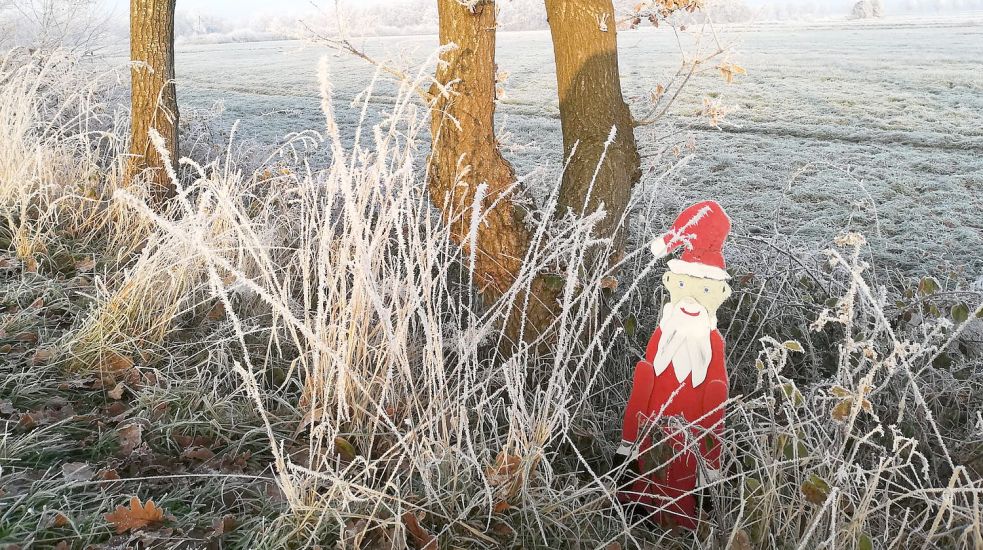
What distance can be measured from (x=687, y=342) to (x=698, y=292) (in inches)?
5.6

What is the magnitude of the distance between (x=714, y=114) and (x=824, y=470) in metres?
1.54

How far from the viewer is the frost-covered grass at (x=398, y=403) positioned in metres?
1.55

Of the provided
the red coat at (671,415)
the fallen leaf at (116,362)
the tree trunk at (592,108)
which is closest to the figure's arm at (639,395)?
the red coat at (671,415)

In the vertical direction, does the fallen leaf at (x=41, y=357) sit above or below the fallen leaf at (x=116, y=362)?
above

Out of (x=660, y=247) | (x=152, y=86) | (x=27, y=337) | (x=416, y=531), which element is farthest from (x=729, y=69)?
(x=152, y=86)

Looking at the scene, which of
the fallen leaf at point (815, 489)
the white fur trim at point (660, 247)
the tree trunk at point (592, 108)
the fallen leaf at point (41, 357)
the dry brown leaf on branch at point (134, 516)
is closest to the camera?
the fallen leaf at point (815, 489)

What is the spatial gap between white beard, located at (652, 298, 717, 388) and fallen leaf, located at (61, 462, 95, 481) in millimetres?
1551

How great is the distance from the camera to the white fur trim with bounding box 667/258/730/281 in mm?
1829

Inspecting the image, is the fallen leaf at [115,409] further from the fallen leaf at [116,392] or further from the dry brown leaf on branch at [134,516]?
the dry brown leaf on branch at [134,516]

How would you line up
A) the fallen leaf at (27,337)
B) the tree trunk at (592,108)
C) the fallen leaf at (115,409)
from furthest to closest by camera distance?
the tree trunk at (592,108), the fallen leaf at (27,337), the fallen leaf at (115,409)

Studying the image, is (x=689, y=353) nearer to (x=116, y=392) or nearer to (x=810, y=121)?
(x=116, y=392)

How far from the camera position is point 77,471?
169 cm

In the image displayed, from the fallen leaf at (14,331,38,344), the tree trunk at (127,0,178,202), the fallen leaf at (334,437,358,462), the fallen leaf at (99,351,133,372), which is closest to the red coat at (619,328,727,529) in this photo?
the fallen leaf at (334,437,358,462)

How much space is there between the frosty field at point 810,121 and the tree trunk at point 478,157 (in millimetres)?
222
